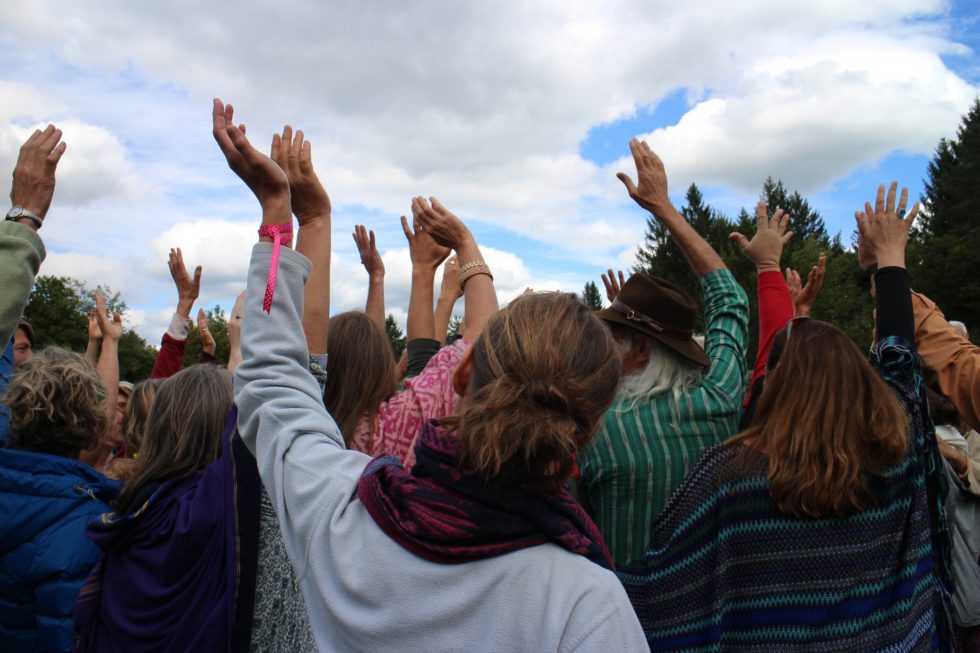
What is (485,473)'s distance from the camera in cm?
146

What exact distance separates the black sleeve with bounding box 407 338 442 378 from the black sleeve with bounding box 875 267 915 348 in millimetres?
1975

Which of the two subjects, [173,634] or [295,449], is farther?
[173,634]

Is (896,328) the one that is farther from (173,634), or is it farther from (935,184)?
(935,184)

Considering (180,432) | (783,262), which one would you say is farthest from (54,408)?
(783,262)

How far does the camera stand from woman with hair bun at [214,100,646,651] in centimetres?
144

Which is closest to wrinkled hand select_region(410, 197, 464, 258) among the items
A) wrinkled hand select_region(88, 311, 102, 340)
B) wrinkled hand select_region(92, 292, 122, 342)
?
wrinkled hand select_region(92, 292, 122, 342)

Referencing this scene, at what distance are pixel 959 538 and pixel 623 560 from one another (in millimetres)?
2343

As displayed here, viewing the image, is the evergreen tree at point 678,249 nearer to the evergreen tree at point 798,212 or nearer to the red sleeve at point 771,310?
the evergreen tree at point 798,212

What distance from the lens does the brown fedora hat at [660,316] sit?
3074mm

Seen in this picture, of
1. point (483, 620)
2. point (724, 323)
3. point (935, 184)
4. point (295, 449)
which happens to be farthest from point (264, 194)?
point (935, 184)

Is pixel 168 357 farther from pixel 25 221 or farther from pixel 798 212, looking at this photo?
pixel 798 212

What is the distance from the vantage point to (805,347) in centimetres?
262

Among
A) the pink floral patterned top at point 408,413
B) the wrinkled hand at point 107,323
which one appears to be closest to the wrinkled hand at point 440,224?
the pink floral patterned top at point 408,413

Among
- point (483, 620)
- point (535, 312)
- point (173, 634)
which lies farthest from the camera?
point (173, 634)
